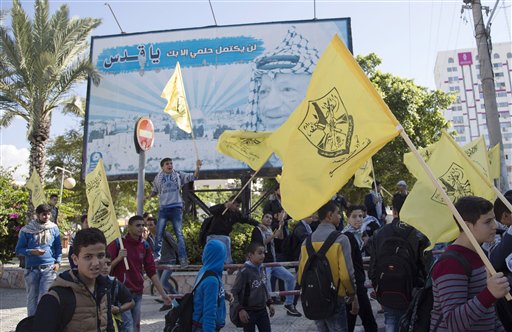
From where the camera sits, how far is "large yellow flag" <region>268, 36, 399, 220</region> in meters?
3.14

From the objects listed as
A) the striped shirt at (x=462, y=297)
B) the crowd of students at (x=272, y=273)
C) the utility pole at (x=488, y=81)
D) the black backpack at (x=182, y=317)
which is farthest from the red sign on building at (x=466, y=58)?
the striped shirt at (x=462, y=297)

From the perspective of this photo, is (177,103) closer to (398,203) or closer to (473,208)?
(398,203)

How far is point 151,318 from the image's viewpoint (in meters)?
7.90

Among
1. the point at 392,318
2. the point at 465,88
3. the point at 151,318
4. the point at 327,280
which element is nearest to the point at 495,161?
the point at 392,318

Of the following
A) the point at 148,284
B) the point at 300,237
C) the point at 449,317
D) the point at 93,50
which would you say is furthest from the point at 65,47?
the point at 449,317

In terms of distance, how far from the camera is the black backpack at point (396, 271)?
14.4ft

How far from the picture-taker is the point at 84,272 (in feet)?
8.99

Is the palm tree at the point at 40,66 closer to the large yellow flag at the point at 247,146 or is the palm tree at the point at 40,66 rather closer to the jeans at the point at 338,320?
the large yellow flag at the point at 247,146

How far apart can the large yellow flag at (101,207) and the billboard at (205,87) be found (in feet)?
33.3

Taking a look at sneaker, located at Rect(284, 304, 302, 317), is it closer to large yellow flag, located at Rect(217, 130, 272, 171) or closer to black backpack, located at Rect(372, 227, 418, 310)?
large yellow flag, located at Rect(217, 130, 272, 171)

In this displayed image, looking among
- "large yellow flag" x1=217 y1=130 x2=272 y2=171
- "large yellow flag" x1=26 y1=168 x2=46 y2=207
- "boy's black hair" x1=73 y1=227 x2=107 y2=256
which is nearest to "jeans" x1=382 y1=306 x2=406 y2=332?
"large yellow flag" x1=217 y1=130 x2=272 y2=171

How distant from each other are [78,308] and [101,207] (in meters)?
3.11

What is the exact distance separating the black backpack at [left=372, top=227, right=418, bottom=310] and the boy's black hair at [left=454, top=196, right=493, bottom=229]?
5.96 feet

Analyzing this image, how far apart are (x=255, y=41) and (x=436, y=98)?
12.0 meters
